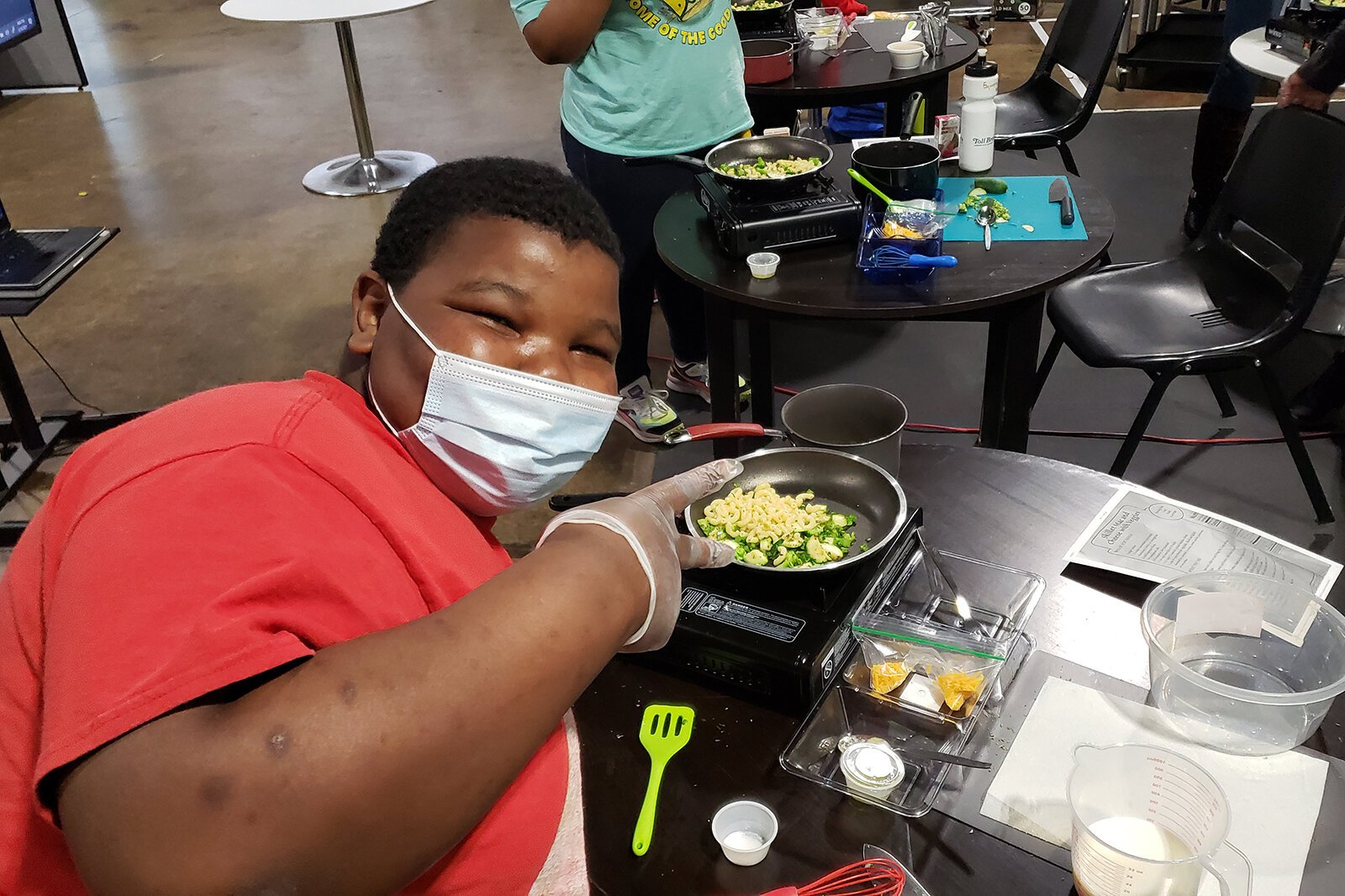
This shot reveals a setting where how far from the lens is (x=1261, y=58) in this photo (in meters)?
3.19

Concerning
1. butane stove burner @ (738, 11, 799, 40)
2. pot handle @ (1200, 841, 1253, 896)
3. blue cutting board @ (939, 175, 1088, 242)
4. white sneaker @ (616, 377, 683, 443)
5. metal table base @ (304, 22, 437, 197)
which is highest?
butane stove burner @ (738, 11, 799, 40)

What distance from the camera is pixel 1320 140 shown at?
91.5 inches

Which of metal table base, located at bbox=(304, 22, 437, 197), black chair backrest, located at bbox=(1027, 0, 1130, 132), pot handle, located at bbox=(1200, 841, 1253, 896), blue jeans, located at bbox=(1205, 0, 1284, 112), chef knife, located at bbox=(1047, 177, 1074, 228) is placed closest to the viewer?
pot handle, located at bbox=(1200, 841, 1253, 896)

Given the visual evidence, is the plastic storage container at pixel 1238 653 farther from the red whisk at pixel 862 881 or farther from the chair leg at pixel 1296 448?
the chair leg at pixel 1296 448

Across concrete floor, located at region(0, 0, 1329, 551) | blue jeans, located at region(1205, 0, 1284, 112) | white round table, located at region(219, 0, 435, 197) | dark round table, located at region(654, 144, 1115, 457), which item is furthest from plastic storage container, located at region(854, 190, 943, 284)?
white round table, located at region(219, 0, 435, 197)

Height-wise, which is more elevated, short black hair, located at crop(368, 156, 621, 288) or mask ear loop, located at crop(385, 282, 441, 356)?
short black hair, located at crop(368, 156, 621, 288)

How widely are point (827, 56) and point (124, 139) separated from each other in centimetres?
487

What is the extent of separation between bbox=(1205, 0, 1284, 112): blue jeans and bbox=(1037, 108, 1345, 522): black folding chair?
3.86ft

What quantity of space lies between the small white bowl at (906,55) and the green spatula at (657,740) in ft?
9.30

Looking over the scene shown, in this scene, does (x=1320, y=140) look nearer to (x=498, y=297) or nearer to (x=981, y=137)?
(x=981, y=137)

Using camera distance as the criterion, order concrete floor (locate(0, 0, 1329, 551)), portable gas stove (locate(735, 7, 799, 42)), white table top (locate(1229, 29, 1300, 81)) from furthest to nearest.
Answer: concrete floor (locate(0, 0, 1329, 551))
portable gas stove (locate(735, 7, 799, 42))
white table top (locate(1229, 29, 1300, 81))

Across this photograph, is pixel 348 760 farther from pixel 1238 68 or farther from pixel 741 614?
pixel 1238 68

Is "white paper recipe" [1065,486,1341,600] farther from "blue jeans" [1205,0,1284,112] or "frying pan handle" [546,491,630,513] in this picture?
"blue jeans" [1205,0,1284,112]

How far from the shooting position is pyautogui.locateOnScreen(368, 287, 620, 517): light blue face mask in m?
0.90
